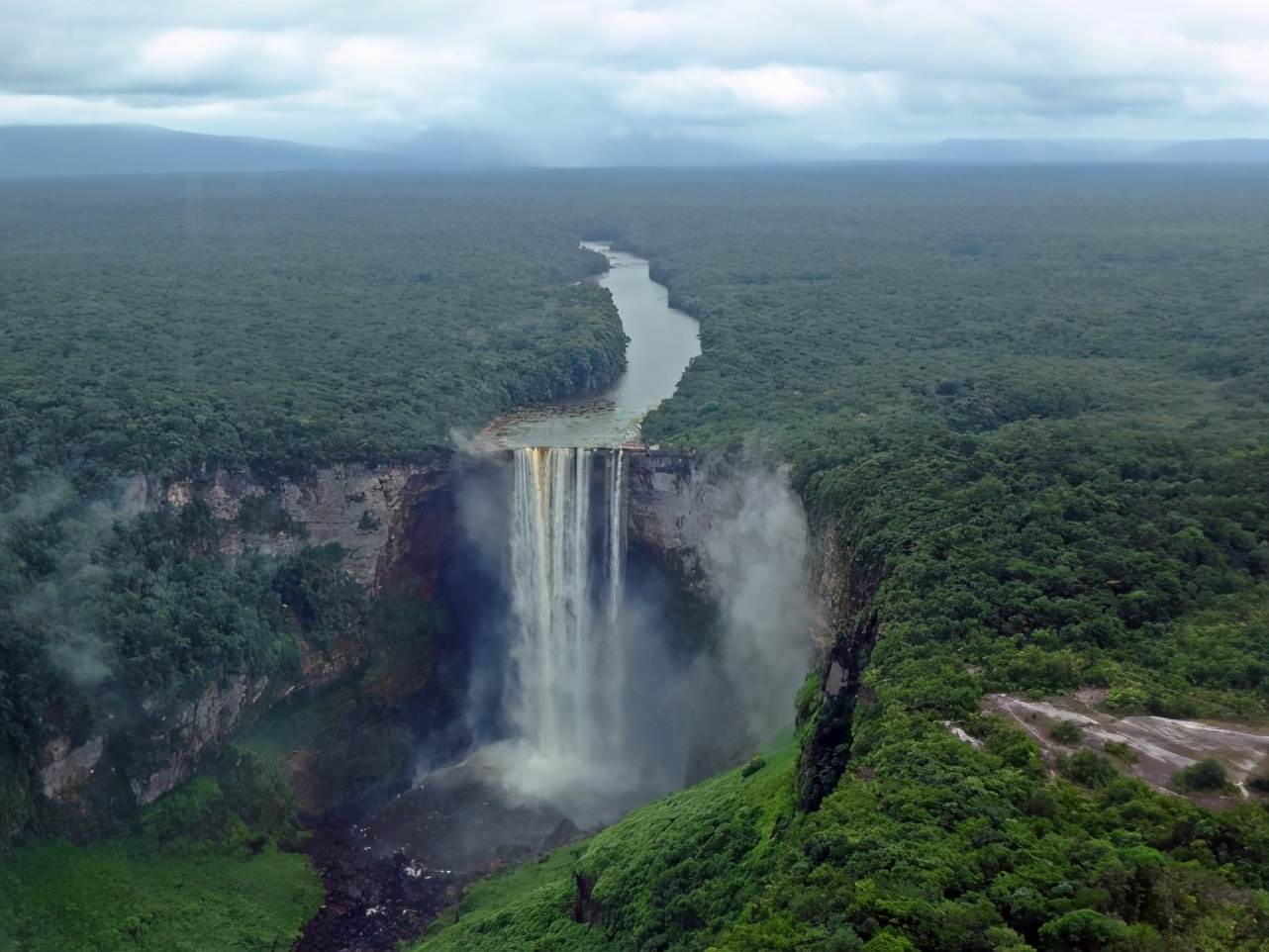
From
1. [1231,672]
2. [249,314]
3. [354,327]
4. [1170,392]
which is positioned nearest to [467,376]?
[354,327]

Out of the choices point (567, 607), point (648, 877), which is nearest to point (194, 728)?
point (567, 607)

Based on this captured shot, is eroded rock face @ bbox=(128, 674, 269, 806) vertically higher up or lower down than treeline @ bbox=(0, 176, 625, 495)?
lower down

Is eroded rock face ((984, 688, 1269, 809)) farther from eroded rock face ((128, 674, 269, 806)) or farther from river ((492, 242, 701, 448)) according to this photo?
river ((492, 242, 701, 448))

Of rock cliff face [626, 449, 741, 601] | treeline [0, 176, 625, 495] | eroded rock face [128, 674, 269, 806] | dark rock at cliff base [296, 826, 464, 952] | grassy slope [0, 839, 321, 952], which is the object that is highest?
treeline [0, 176, 625, 495]

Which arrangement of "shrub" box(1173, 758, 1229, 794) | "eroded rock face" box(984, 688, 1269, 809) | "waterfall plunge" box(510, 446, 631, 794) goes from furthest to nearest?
1. "waterfall plunge" box(510, 446, 631, 794)
2. "eroded rock face" box(984, 688, 1269, 809)
3. "shrub" box(1173, 758, 1229, 794)

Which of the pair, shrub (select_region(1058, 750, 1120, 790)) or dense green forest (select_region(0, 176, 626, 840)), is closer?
shrub (select_region(1058, 750, 1120, 790))

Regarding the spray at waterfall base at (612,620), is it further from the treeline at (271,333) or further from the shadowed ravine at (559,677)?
the treeline at (271,333)

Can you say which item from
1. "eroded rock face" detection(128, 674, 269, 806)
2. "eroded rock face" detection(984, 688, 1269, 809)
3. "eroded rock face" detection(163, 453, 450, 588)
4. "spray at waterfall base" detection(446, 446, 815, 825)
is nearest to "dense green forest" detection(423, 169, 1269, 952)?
"eroded rock face" detection(984, 688, 1269, 809)
